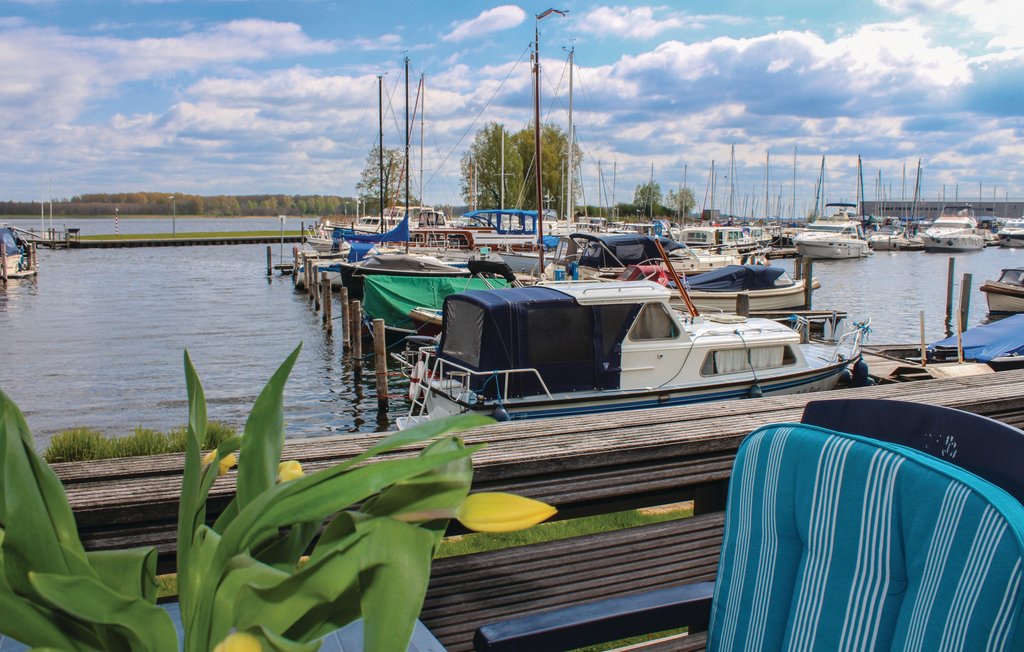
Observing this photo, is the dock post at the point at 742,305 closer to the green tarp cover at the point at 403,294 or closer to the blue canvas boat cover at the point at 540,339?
the green tarp cover at the point at 403,294

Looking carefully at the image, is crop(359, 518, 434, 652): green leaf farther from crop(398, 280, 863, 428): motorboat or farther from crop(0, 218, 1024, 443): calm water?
crop(398, 280, 863, 428): motorboat

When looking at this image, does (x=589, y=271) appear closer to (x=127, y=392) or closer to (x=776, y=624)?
(x=127, y=392)

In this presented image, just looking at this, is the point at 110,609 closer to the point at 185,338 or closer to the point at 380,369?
the point at 380,369

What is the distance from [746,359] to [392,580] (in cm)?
1171

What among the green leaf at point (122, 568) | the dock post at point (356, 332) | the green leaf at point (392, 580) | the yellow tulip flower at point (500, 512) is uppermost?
the yellow tulip flower at point (500, 512)

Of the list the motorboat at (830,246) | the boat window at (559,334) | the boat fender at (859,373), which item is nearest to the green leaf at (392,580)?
the boat window at (559,334)

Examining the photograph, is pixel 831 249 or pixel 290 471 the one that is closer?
pixel 290 471

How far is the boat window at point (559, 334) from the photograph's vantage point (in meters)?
10.4

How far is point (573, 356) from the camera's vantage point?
10.8 meters

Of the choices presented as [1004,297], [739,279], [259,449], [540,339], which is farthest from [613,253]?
[259,449]

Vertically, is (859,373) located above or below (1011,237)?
below

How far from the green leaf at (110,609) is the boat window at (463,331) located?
31.2 feet

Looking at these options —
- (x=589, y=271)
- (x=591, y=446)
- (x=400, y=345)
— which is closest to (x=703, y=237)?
(x=589, y=271)

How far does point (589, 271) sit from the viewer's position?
2492cm
